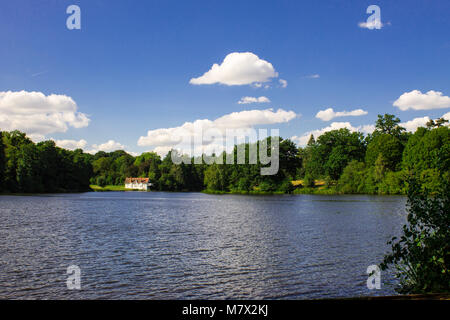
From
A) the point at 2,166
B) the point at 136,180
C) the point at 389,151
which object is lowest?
the point at 136,180

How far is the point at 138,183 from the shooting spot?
166 meters

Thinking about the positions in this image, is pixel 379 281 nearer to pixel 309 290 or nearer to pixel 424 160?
pixel 309 290

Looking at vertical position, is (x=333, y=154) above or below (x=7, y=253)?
above

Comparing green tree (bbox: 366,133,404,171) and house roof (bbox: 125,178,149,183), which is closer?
green tree (bbox: 366,133,404,171)

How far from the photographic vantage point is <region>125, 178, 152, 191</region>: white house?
16150cm

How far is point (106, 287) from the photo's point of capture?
489 inches

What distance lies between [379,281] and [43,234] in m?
19.9

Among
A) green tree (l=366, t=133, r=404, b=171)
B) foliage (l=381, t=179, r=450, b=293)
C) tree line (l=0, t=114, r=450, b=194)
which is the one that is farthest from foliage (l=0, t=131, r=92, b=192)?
foliage (l=381, t=179, r=450, b=293)

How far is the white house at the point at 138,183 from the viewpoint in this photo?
161500 mm

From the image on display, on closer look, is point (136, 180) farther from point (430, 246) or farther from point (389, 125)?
point (430, 246)
